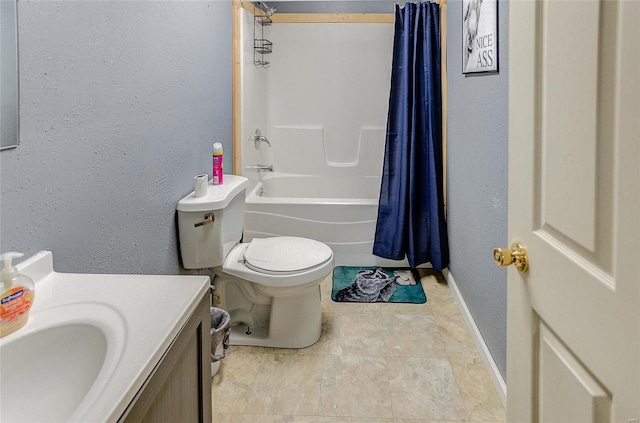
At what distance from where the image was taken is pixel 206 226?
78.0 inches

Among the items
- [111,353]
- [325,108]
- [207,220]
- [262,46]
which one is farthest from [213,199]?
[325,108]

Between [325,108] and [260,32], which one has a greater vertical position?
[260,32]

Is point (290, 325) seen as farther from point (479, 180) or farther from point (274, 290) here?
point (479, 180)

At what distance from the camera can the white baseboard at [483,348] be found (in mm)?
1794

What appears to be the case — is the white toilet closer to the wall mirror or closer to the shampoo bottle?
the shampoo bottle

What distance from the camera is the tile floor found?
1.73m

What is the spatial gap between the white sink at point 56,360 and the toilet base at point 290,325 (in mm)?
1364

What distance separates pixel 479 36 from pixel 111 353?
1.94 m

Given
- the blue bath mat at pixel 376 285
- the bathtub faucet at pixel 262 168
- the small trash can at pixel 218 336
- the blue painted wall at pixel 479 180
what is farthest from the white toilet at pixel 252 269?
the bathtub faucet at pixel 262 168

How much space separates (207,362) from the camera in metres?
1.00

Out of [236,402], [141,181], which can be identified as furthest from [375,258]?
[141,181]

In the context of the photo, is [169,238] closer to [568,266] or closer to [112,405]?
[112,405]

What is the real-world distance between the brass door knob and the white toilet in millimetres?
1223

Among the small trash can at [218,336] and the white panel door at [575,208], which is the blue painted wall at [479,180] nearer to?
the white panel door at [575,208]
